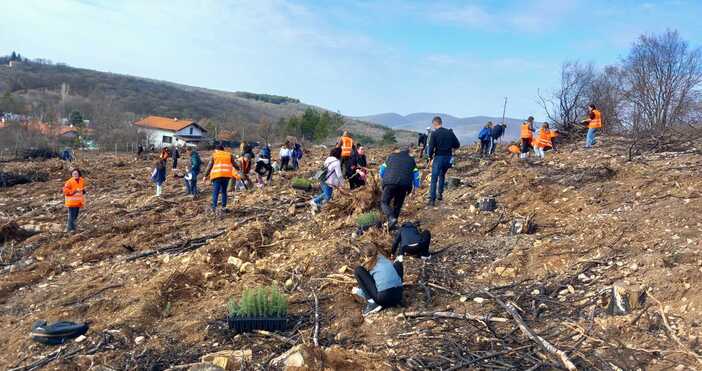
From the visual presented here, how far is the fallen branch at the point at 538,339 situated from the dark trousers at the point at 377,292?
3.01 ft

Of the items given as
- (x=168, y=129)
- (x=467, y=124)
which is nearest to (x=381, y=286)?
(x=168, y=129)

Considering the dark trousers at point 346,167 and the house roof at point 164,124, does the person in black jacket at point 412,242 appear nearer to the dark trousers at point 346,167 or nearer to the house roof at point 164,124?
the dark trousers at point 346,167

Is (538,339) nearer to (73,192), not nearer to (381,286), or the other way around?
(381,286)

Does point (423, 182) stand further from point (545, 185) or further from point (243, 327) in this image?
point (243, 327)

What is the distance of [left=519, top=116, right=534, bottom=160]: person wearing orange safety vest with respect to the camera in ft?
42.2

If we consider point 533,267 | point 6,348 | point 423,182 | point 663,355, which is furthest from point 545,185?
point 6,348

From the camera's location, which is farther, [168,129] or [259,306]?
[168,129]

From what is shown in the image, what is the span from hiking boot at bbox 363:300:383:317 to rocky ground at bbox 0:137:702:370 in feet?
0.31

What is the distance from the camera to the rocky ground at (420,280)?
4086mm

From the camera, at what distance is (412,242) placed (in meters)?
5.93

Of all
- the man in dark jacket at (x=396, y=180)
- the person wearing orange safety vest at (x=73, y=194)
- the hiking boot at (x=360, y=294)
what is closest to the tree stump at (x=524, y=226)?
the man in dark jacket at (x=396, y=180)

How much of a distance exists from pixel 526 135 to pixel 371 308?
9.27 metres

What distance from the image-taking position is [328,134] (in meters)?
52.7

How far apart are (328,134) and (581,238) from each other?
155ft
